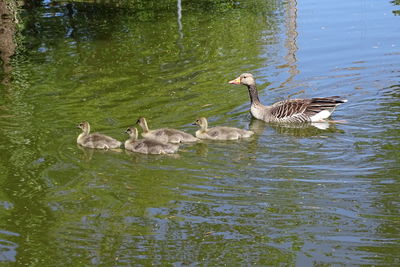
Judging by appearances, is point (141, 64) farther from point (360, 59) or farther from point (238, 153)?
point (238, 153)

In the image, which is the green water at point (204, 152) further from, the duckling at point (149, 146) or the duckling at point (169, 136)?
the duckling at point (169, 136)

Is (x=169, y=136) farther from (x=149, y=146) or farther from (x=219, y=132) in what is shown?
(x=219, y=132)

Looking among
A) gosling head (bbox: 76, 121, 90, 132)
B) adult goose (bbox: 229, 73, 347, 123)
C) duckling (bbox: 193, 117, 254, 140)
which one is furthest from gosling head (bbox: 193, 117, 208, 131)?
gosling head (bbox: 76, 121, 90, 132)

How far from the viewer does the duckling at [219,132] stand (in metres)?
11.9

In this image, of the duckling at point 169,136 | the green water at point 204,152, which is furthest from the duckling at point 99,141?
the duckling at point 169,136

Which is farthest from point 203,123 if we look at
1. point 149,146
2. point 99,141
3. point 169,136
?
point 99,141

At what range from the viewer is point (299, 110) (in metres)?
13.1

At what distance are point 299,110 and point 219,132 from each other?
1.90m

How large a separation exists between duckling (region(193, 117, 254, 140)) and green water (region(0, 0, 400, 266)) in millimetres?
156

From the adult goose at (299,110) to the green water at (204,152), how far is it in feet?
0.91

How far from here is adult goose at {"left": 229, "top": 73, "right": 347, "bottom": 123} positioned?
13.0 metres

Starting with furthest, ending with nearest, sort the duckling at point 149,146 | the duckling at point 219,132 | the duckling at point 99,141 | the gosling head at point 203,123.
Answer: the gosling head at point 203,123 → the duckling at point 219,132 → the duckling at point 99,141 → the duckling at point 149,146

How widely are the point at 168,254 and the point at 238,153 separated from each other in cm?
356

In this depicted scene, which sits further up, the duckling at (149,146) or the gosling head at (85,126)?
the gosling head at (85,126)
